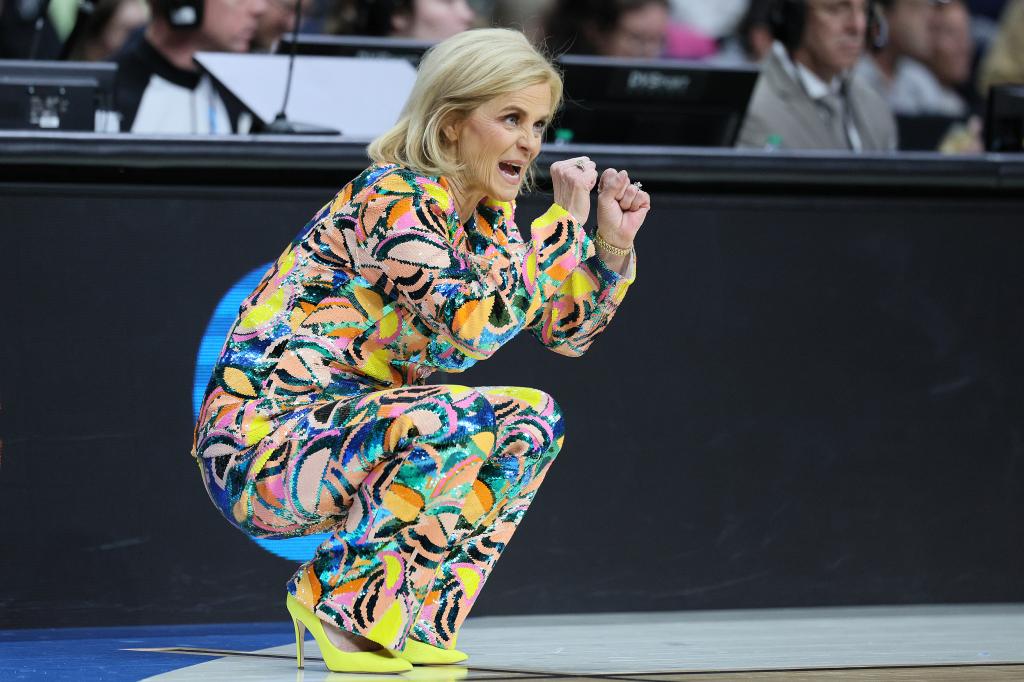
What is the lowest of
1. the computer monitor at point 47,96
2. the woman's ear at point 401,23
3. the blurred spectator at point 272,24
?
the blurred spectator at point 272,24

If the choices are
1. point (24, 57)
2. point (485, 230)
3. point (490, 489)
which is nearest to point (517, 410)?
point (490, 489)

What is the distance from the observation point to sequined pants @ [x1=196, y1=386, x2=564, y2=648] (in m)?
1.76

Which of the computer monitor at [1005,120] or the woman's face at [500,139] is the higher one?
the woman's face at [500,139]

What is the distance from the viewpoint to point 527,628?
7.86ft

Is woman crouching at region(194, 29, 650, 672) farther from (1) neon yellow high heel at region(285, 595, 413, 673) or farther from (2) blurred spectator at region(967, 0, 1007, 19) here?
(2) blurred spectator at region(967, 0, 1007, 19)

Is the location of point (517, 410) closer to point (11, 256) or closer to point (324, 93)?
point (11, 256)

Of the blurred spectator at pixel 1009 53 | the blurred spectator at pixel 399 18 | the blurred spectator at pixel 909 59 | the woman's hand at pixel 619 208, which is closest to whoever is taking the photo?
the woman's hand at pixel 619 208

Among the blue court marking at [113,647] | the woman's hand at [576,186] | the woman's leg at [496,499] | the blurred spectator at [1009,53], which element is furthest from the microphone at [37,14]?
the blurred spectator at [1009,53]

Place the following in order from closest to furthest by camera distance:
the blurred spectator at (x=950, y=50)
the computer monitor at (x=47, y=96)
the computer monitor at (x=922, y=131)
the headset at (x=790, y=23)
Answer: the computer monitor at (x=47, y=96), the headset at (x=790, y=23), the computer monitor at (x=922, y=131), the blurred spectator at (x=950, y=50)

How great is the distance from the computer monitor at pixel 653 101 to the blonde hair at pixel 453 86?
1.33m

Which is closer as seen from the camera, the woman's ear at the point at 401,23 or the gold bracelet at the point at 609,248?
the gold bracelet at the point at 609,248

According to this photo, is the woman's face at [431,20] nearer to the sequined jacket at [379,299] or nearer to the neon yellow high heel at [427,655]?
the sequined jacket at [379,299]

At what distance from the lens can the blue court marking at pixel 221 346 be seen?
2.42 m

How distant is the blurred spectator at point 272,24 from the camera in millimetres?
4180
